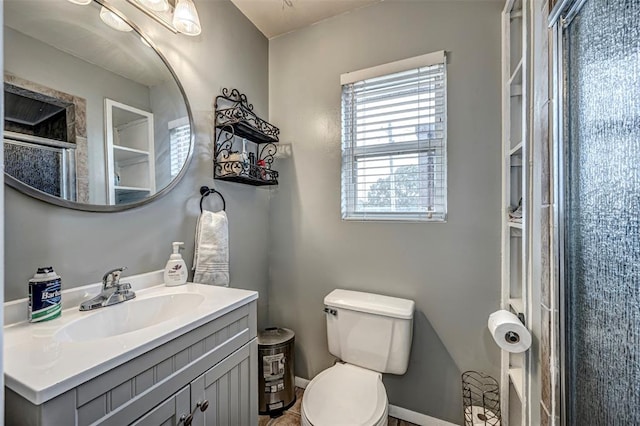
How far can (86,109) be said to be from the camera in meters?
0.99

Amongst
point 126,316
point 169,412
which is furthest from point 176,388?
point 126,316

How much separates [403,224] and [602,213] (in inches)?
36.2

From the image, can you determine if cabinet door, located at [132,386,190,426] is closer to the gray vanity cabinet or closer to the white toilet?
the gray vanity cabinet

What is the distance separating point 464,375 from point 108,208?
1.86 meters

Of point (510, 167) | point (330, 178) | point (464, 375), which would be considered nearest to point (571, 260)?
point (510, 167)

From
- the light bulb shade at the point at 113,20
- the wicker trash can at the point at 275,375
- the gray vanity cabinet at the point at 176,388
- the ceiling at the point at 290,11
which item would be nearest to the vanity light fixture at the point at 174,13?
the light bulb shade at the point at 113,20

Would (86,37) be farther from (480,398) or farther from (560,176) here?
(480,398)

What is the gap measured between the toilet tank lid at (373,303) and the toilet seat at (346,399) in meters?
0.32

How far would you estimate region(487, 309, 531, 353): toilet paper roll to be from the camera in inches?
39.5

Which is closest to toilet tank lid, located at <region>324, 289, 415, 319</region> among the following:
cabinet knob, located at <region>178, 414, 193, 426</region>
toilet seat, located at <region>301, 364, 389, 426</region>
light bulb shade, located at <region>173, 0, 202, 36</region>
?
toilet seat, located at <region>301, 364, 389, 426</region>

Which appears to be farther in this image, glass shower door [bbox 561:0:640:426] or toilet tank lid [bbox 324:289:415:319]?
toilet tank lid [bbox 324:289:415:319]

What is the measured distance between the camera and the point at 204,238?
1374 mm

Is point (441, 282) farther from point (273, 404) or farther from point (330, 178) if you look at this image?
point (273, 404)

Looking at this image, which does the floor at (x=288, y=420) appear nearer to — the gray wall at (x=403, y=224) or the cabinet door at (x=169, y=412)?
the gray wall at (x=403, y=224)
